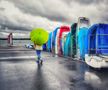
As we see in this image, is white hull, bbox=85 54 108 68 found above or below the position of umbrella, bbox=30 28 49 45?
below

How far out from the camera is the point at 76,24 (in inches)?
978

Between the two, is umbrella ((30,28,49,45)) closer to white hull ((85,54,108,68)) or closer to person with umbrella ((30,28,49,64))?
person with umbrella ((30,28,49,64))

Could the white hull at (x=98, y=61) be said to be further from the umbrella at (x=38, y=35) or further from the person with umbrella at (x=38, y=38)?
the umbrella at (x=38, y=35)

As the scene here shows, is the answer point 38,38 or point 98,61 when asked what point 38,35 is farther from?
point 98,61

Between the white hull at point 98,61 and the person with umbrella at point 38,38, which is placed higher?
the person with umbrella at point 38,38

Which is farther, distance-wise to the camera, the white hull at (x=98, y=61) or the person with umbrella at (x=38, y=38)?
the person with umbrella at (x=38, y=38)

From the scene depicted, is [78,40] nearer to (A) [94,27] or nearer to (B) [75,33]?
(B) [75,33]

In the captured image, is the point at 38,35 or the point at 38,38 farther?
the point at 38,35

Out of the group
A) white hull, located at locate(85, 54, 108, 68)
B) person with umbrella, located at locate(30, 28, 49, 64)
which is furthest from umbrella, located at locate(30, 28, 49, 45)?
white hull, located at locate(85, 54, 108, 68)

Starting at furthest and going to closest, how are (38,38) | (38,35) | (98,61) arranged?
(38,35) → (38,38) → (98,61)

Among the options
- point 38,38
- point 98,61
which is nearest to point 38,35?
point 38,38

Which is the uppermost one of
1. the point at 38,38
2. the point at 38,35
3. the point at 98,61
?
the point at 38,35

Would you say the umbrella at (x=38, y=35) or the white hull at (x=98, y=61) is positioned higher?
the umbrella at (x=38, y=35)

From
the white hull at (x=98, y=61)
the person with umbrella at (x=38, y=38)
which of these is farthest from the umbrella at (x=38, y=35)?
the white hull at (x=98, y=61)
